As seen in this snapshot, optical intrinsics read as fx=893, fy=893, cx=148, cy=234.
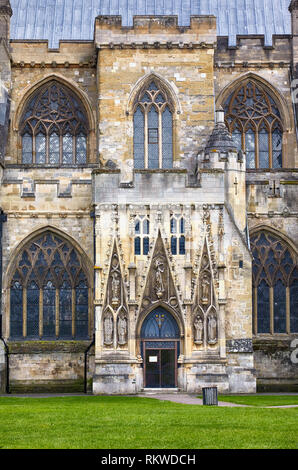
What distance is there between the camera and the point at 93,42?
37.3 meters

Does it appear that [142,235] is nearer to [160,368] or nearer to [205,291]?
[205,291]

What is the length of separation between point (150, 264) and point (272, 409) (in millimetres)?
9434

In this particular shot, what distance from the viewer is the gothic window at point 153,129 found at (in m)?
35.9

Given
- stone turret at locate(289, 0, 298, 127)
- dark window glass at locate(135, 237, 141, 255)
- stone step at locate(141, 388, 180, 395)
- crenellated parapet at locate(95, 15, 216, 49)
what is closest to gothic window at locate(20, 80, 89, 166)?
crenellated parapet at locate(95, 15, 216, 49)

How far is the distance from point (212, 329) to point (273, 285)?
4984mm

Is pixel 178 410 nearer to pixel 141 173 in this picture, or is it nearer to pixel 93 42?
pixel 141 173

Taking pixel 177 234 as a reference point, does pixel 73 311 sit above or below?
below

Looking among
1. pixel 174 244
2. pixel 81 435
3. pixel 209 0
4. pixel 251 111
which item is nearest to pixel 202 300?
pixel 174 244

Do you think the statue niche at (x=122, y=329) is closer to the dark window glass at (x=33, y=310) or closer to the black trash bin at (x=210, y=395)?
the dark window glass at (x=33, y=310)

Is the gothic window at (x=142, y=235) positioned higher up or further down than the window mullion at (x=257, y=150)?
further down

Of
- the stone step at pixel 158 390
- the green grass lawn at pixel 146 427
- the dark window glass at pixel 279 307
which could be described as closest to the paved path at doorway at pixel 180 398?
the stone step at pixel 158 390

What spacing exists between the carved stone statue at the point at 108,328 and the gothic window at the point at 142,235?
2.47 metres

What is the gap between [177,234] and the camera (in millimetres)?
31453

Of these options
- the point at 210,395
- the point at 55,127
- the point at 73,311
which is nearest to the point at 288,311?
the point at 73,311
